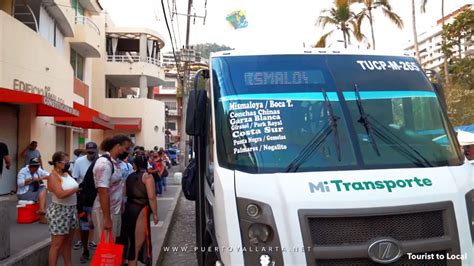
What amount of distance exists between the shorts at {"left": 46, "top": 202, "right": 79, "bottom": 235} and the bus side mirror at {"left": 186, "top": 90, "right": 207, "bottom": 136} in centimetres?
207

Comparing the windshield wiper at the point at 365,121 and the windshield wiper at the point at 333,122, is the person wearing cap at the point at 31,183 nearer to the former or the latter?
the windshield wiper at the point at 333,122

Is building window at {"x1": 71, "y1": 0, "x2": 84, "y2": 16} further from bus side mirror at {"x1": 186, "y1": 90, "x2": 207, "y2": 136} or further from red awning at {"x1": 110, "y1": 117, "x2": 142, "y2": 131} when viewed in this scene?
bus side mirror at {"x1": 186, "y1": 90, "x2": 207, "y2": 136}

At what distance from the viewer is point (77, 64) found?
2194 centimetres

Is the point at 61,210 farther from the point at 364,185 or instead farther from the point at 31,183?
the point at 31,183

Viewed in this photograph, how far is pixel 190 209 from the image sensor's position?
496 inches

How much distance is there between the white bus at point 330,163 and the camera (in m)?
3.29

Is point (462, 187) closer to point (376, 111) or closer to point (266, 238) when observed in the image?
point (376, 111)

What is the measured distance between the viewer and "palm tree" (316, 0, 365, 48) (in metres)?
24.6

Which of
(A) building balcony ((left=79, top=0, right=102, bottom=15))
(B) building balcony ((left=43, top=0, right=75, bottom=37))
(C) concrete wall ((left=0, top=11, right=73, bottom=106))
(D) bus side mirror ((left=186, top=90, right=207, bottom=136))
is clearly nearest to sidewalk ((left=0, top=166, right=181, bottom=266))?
(D) bus side mirror ((left=186, top=90, right=207, bottom=136))

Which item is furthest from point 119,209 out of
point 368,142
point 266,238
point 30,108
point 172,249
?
point 30,108

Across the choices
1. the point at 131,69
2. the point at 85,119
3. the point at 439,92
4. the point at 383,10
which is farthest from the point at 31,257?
the point at 131,69

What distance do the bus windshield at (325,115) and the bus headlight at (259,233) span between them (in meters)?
0.45

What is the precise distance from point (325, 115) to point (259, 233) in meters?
1.19

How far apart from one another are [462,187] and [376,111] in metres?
0.92
